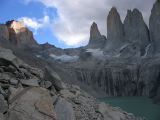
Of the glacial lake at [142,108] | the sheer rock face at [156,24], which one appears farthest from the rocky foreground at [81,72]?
the glacial lake at [142,108]

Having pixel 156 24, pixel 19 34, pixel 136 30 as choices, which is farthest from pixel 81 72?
pixel 19 34

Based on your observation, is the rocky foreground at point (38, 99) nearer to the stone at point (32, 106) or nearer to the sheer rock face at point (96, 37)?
the stone at point (32, 106)

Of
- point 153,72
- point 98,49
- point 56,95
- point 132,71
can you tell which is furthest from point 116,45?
point 56,95

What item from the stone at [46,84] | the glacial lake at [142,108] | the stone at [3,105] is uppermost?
the stone at [46,84]

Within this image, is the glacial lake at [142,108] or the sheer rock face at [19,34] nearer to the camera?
the glacial lake at [142,108]

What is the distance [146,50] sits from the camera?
143m

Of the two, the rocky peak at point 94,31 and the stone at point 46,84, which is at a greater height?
the rocky peak at point 94,31

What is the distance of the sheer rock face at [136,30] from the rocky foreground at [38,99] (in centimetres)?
12713

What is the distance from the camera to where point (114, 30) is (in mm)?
168375

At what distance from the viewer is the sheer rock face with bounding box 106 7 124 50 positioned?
16709 cm

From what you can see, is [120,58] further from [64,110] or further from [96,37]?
[64,110]

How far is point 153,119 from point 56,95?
23.8m

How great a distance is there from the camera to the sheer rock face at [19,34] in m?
152

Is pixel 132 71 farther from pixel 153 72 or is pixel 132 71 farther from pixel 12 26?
pixel 12 26
